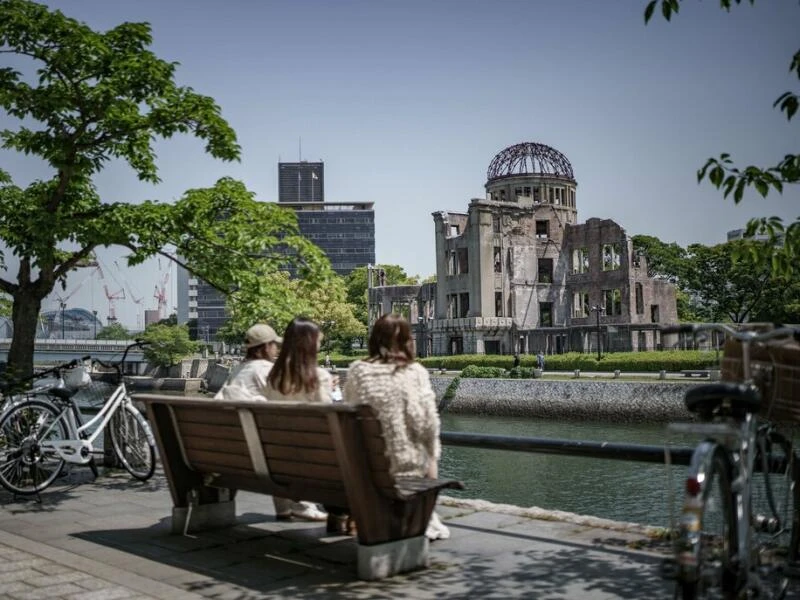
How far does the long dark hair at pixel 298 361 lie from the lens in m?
6.51

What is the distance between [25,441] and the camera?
840 cm

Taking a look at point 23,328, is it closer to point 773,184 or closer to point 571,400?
point 773,184

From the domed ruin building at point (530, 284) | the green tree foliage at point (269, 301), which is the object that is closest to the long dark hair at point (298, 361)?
the green tree foliage at point (269, 301)

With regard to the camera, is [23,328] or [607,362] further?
[607,362]

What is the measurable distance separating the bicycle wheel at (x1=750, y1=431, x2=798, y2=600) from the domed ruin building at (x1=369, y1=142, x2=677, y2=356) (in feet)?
195

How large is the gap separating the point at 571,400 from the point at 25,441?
38320mm

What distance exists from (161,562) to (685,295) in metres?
91.2

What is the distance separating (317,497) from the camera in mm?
5645

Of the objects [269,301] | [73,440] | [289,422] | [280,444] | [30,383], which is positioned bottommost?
[73,440]

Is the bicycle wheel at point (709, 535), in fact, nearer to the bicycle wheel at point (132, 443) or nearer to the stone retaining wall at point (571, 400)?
the bicycle wheel at point (132, 443)

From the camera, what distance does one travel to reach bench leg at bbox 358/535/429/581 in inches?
210

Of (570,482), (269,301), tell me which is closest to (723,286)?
(570,482)

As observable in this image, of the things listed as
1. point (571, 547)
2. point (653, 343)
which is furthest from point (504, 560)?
point (653, 343)

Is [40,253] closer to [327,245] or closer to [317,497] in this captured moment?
[317,497]
